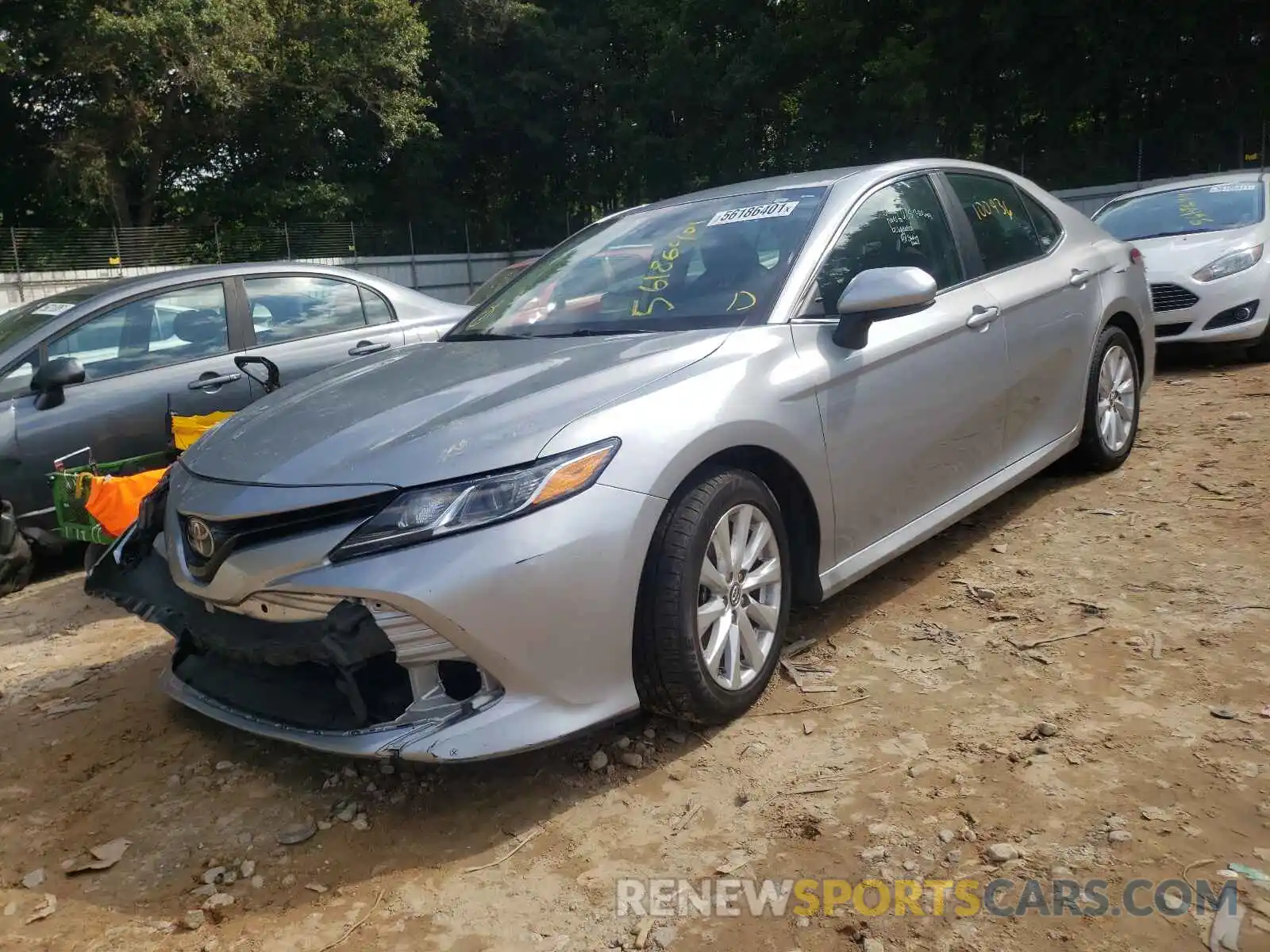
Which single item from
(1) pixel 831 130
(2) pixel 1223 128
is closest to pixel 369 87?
(1) pixel 831 130

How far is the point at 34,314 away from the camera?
5.39 m

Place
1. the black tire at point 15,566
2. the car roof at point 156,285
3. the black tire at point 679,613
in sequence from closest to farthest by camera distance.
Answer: the black tire at point 679,613, the black tire at point 15,566, the car roof at point 156,285

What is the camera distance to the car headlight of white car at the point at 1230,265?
271 inches

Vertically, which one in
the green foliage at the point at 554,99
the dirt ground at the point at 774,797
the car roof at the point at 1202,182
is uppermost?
the green foliage at the point at 554,99

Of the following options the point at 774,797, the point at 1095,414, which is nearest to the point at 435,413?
the point at 774,797

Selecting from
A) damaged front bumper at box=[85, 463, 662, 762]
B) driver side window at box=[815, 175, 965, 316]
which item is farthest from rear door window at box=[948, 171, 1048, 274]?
damaged front bumper at box=[85, 463, 662, 762]

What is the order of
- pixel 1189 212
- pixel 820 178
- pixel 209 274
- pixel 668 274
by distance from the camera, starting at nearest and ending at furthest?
pixel 668 274 → pixel 820 178 → pixel 209 274 → pixel 1189 212

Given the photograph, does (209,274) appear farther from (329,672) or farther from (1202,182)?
(1202,182)

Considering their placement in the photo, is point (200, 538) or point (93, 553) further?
point (93, 553)

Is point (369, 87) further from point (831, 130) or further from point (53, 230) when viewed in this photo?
point (831, 130)

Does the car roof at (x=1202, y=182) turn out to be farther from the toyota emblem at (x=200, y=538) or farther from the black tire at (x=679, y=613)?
the toyota emblem at (x=200, y=538)

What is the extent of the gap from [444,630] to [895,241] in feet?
7.28

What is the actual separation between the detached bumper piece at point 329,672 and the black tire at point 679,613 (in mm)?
419

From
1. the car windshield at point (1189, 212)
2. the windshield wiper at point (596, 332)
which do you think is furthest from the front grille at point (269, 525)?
the car windshield at point (1189, 212)
